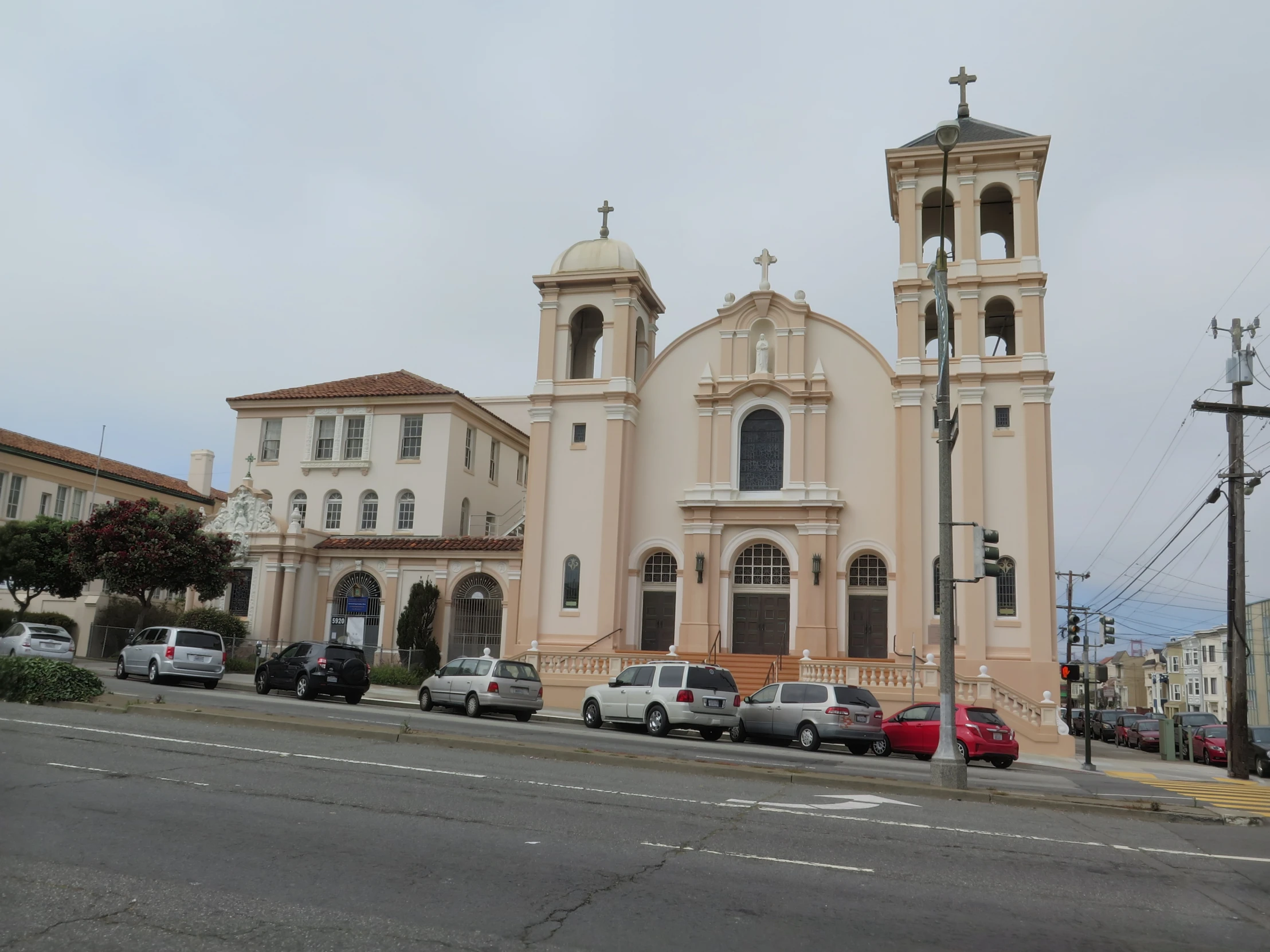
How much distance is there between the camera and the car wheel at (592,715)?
2408 cm

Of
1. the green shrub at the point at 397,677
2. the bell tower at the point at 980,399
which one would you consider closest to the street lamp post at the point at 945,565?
the bell tower at the point at 980,399

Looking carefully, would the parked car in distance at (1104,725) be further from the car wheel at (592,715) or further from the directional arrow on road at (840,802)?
the directional arrow on road at (840,802)

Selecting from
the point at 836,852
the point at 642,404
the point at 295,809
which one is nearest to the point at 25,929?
the point at 295,809

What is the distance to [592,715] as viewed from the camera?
24.1m

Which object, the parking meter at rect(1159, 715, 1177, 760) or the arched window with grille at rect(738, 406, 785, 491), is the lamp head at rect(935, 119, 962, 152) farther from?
the parking meter at rect(1159, 715, 1177, 760)

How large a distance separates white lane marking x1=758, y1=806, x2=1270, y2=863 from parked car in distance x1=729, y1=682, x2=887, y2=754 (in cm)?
1089

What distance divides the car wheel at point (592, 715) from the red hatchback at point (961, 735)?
6.12 meters

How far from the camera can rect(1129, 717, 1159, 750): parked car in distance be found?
38.9 m

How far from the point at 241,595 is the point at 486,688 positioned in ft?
61.4

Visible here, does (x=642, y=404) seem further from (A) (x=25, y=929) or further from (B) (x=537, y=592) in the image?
(A) (x=25, y=929)

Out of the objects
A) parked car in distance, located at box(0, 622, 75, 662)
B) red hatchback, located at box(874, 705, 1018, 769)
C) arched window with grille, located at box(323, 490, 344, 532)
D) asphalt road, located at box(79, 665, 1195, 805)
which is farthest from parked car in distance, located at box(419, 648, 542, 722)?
arched window with grille, located at box(323, 490, 344, 532)

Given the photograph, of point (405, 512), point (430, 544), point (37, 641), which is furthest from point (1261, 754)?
point (37, 641)

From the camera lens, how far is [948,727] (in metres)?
15.2

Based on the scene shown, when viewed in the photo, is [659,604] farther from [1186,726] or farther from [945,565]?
[945,565]
